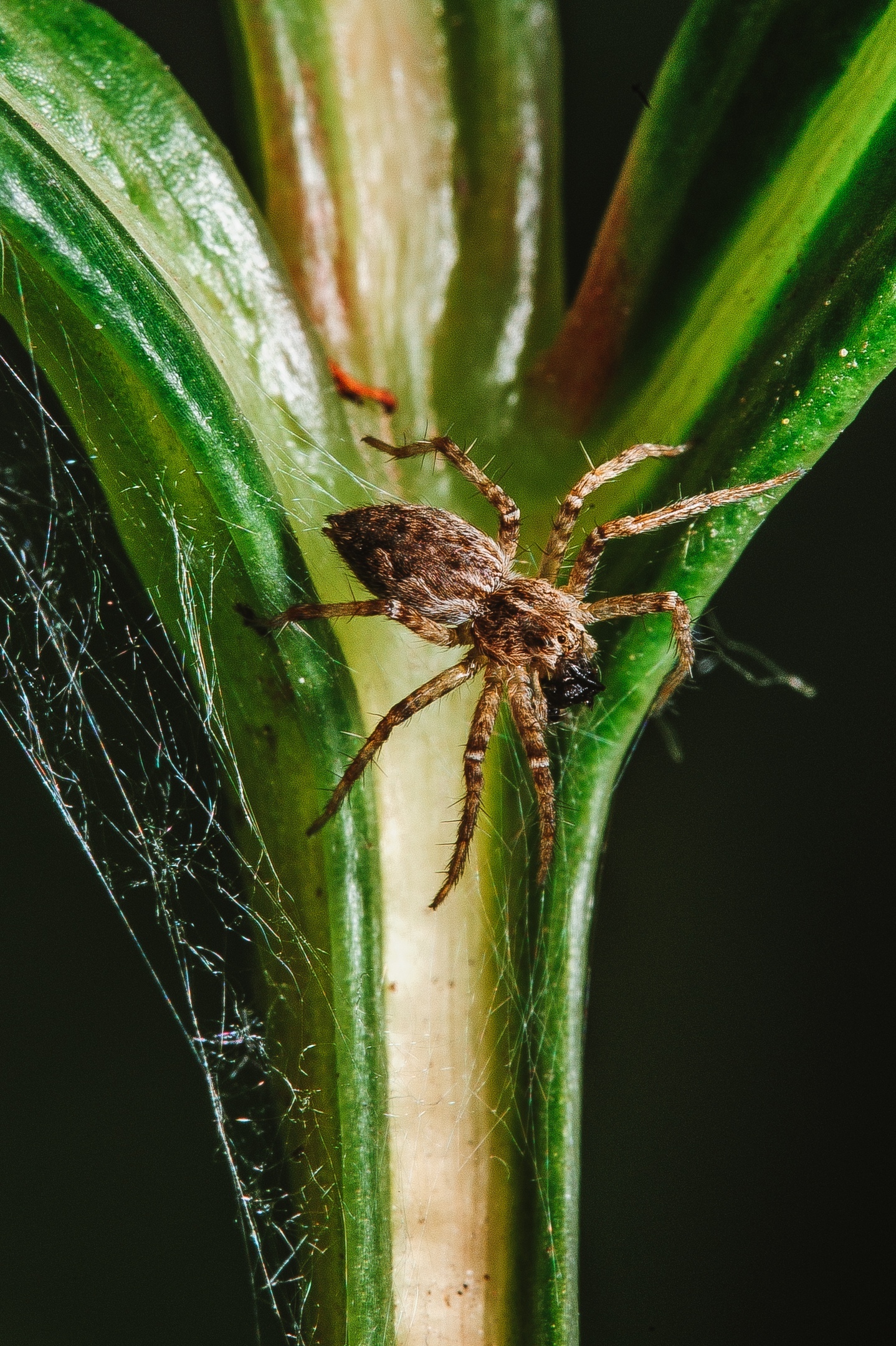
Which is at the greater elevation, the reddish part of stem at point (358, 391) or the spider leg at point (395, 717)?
the reddish part of stem at point (358, 391)

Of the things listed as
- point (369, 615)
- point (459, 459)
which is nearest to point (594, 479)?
point (459, 459)

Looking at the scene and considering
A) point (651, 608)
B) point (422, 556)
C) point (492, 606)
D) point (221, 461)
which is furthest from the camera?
point (492, 606)

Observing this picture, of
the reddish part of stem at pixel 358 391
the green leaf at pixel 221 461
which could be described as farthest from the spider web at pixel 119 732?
the reddish part of stem at pixel 358 391

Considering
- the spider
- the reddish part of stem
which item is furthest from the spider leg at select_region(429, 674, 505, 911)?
the reddish part of stem

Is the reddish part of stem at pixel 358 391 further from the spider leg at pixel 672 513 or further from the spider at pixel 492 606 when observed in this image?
the spider leg at pixel 672 513

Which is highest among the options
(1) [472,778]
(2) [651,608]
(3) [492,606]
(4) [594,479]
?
(3) [492,606]

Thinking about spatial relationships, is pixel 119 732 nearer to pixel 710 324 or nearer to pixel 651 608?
pixel 651 608

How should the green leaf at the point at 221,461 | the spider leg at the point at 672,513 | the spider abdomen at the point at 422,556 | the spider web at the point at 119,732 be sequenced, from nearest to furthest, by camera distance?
the green leaf at the point at 221,461 → the spider leg at the point at 672,513 → the spider web at the point at 119,732 → the spider abdomen at the point at 422,556
